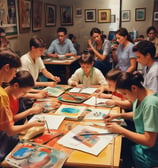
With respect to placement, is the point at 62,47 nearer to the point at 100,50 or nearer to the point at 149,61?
the point at 100,50

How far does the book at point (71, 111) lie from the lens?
174 centimetres

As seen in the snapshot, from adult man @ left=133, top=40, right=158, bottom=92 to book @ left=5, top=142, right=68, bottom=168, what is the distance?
1.34m

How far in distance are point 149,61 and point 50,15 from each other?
3616mm

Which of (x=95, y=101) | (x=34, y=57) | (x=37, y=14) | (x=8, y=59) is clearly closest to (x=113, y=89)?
A: (x=95, y=101)

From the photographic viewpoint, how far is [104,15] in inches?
202

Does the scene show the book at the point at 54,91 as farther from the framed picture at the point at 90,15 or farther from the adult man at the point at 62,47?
the framed picture at the point at 90,15

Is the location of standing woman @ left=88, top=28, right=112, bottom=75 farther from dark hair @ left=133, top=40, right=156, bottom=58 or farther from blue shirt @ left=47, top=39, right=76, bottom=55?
dark hair @ left=133, top=40, right=156, bottom=58

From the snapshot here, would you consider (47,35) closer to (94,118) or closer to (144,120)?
(94,118)

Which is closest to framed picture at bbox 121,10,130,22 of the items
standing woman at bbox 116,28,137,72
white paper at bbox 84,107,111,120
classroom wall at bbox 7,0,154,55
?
classroom wall at bbox 7,0,154,55

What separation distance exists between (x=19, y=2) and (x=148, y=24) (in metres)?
2.83

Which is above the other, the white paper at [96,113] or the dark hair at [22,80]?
the dark hair at [22,80]

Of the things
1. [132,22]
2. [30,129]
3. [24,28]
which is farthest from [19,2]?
[30,129]

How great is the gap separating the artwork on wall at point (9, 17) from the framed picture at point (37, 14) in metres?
0.71

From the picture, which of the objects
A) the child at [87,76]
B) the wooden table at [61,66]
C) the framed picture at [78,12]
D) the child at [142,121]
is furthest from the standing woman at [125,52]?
the framed picture at [78,12]
